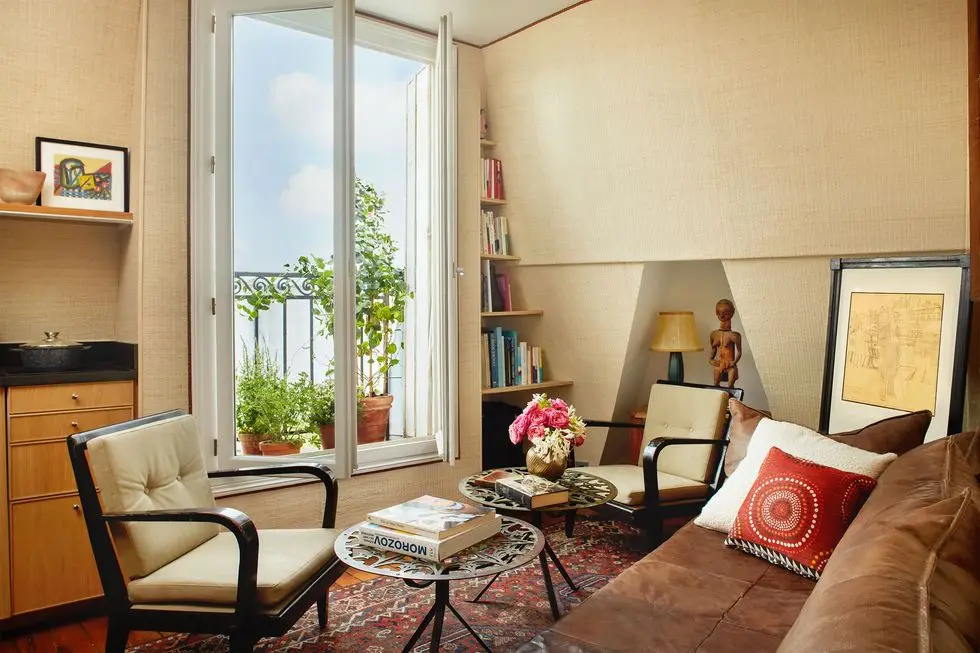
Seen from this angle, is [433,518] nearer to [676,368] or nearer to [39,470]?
[39,470]

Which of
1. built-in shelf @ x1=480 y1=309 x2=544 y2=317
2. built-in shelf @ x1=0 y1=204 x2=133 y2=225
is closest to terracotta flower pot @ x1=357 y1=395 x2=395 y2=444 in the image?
built-in shelf @ x1=480 y1=309 x2=544 y2=317

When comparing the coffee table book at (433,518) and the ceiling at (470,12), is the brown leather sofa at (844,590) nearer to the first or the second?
the coffee table book at (433,518)

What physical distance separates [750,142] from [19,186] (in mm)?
3081

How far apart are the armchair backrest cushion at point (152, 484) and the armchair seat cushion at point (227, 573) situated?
0.05m

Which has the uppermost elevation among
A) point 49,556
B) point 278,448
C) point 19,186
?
point 19,186

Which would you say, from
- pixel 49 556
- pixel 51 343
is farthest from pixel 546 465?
pixel 51 343

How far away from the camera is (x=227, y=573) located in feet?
6.77

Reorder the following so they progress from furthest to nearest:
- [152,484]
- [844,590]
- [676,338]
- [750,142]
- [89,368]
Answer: [676,338]
[750,142]
[89,368]
[152,484]
[844,590]

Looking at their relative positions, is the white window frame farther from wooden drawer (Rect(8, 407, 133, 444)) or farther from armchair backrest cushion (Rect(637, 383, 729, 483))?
armchair backrest cushion (Rect(637, 383, 729, 483))

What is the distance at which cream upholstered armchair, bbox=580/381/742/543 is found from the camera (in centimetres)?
307

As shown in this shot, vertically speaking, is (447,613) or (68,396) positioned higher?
(68,396)

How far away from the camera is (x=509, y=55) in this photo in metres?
4.07

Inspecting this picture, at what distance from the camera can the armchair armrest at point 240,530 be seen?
6.40 ft

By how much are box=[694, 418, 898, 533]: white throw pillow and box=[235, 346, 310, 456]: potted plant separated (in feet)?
6.01
